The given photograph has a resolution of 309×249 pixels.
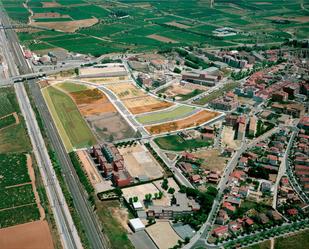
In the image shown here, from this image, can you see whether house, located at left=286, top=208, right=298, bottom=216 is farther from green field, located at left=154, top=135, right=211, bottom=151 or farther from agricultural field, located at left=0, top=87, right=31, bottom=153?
agricultural field, located at left=0, top=87, right=31, bottom=153

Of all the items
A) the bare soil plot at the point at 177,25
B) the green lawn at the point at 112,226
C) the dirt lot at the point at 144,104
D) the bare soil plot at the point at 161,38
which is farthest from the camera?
the bare soil plot at the point at 177,25

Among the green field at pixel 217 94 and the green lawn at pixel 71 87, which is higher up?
the green lawn at pixel 71 87

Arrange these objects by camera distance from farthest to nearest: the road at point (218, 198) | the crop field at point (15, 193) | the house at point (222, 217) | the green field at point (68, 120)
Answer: the green field at point (68, 120)
the crop field at point (15, 193)
the house at point (222, 217)
the road at point (218, 198)

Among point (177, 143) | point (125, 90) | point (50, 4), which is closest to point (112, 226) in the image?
point (177, 143)

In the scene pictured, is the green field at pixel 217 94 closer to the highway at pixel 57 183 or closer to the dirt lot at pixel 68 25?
the highway at pixel 57 183

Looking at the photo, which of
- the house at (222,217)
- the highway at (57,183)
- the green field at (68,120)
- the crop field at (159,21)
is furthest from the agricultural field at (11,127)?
the crop field at (159,21)

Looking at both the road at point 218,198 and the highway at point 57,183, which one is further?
the highway at point 57,183

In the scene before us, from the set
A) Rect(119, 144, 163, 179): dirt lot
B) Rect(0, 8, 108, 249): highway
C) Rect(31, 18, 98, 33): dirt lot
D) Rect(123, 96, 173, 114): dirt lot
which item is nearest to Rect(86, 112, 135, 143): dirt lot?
Rect(123, 96, 173, 114): dirt lot
